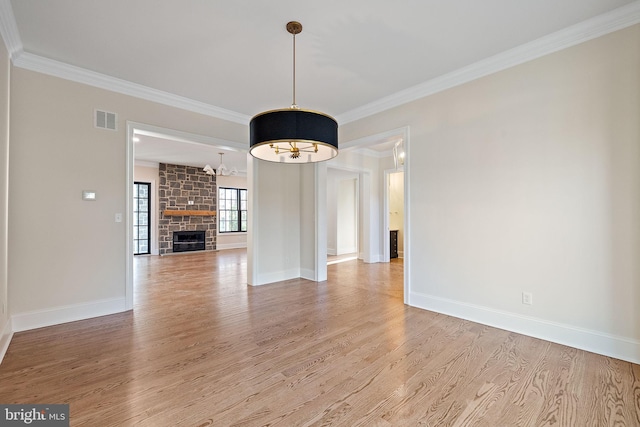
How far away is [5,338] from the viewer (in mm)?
2584

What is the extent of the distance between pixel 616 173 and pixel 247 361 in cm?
342

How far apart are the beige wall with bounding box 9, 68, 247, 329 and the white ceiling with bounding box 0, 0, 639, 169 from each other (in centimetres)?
37

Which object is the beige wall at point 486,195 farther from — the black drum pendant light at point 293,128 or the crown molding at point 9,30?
the black drum pendant light at point 293,128

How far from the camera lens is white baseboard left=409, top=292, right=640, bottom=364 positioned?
236 centimetres

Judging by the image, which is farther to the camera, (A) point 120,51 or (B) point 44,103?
(B) point 44,103

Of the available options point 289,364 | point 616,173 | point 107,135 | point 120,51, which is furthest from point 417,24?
point 107,135

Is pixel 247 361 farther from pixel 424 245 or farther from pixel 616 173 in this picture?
pixel 616 173

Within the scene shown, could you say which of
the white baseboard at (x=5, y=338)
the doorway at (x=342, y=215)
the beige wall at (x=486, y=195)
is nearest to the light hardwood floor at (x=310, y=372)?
the white baseboard at (x=5, y=338)

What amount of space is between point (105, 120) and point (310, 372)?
11.9ft

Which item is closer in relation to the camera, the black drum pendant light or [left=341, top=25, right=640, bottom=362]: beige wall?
the black drum pendant light

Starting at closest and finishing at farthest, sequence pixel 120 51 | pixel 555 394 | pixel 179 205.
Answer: pixel 555 394
pixel 120 51
pixel 179 205

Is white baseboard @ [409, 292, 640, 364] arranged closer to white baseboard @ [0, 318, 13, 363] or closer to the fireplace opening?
white baseboard @ [0, 318, 13, 363]

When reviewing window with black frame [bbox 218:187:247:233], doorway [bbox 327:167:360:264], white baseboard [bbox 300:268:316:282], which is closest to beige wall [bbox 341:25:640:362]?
white baseboard [bbox 300:268:316:282]

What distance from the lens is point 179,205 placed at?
923 centimetres
